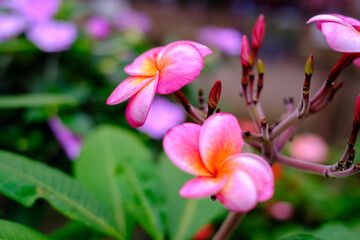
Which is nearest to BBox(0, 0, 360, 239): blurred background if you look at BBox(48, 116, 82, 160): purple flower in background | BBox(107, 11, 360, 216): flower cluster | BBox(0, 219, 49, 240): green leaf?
BBox(48, 116, 82, 160): purple flower in background

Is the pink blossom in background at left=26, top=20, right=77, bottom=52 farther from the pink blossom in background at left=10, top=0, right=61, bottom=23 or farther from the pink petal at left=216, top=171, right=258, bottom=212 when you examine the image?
the pink petal at left=216, top=171, right=258, bottom=212

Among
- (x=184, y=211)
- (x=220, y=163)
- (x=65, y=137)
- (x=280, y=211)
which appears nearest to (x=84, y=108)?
(x=65, y=137)

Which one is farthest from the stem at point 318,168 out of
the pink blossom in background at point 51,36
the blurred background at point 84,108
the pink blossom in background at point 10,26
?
the pink blossom in background at point 10,26

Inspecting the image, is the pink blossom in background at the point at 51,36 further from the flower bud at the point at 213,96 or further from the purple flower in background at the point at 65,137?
the flower bud at the point at 213,96

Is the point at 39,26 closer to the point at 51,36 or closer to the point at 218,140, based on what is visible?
the point at 51,36

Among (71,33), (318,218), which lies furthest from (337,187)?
(71,33)

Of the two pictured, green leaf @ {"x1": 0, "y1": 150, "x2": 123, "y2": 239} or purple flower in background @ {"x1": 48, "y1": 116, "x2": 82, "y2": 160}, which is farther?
purple flower in background @ {"x1": 48, "y1": 116, "x2": 82, "y2": 160}
